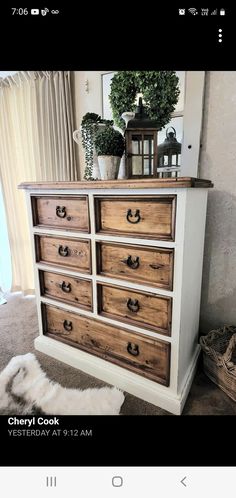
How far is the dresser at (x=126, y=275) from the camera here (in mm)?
902

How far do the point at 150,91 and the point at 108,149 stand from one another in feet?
1.32

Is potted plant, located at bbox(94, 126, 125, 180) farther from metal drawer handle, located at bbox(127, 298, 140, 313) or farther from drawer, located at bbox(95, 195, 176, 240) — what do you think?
metal drawer handle, located at bbox(127, 298, 140, 313)

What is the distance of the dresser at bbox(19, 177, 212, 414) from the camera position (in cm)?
90

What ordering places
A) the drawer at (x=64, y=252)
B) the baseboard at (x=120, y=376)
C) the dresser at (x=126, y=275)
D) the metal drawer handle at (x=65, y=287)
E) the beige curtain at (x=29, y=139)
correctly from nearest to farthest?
the dresser at (x=126, y=275), the baseboard at (x=120, y=376), the drawer at (x=64, y=252), the metal drawer handle at (x=65, y=287), the beige curtain at (x=29, y=139)

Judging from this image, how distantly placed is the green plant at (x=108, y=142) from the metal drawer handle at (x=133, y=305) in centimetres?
65

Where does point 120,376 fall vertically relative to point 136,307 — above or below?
below

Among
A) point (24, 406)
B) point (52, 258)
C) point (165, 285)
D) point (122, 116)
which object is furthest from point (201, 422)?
point (122, 116)

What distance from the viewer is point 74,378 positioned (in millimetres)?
1212

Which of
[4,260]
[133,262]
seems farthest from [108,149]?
[4,260]

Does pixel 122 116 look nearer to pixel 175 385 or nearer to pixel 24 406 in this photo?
pixel 175 385
